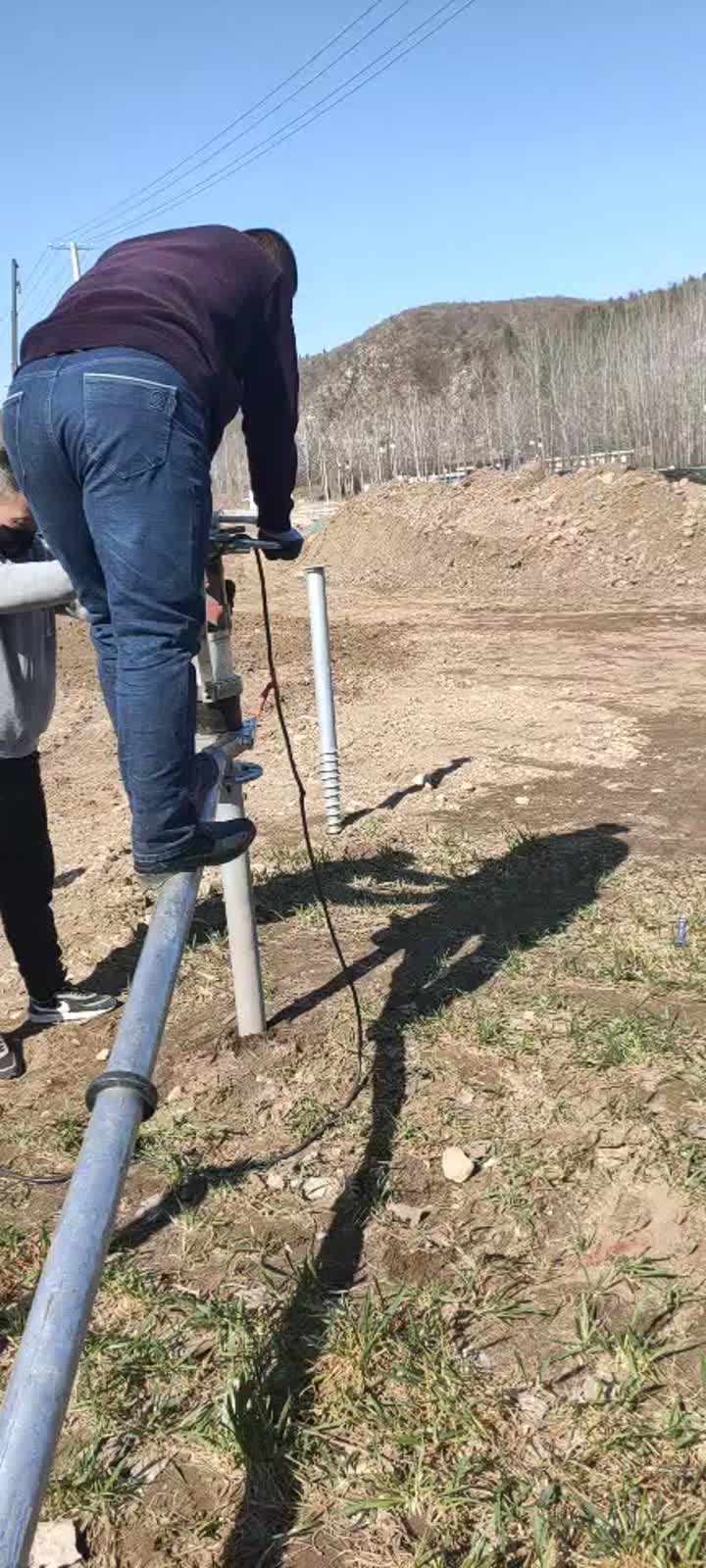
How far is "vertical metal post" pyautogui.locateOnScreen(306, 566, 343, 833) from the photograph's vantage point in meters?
5.27

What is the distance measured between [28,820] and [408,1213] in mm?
1776

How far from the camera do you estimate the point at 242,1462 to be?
6.64 feet

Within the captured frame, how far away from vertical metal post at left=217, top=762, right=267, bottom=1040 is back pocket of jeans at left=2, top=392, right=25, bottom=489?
3.25ft

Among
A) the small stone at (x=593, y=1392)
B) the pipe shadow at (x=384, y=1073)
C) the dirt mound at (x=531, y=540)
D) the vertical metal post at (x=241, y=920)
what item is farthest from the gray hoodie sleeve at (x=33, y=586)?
the dirt mound at (x=531, y=540)

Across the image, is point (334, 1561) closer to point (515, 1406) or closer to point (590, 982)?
point (515, 1406)

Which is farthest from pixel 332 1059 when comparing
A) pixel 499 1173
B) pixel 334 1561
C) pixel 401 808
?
pixel 401 808

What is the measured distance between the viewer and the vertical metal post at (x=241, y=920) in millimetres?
3008

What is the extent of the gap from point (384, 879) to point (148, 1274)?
2.53 meters

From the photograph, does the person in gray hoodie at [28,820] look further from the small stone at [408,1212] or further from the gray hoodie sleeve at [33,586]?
the small stone at [408,1212]

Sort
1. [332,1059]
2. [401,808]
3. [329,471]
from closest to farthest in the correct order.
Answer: [332,1059] → [401,808] → [329,471]

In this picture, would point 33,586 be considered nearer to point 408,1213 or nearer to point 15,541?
point 15,541

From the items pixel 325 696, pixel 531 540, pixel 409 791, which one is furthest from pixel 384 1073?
pixel 531 540

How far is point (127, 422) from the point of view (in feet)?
6.45

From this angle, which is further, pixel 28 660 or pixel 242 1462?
pixel 28 660
